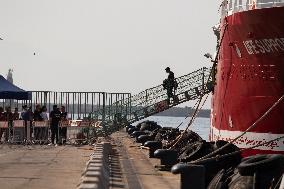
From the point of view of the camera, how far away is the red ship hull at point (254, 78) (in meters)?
18.5

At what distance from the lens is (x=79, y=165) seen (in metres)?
18.5

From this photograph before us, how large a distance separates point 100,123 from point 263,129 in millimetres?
17487

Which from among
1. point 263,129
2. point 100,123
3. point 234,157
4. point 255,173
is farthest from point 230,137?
point 100,123

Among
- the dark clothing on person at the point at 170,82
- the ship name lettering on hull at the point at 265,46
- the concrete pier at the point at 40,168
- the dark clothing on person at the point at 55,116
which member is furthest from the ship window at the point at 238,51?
the dark clothing on person at the point at 170,82

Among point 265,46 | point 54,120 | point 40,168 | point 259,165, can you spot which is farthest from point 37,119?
point 259,165

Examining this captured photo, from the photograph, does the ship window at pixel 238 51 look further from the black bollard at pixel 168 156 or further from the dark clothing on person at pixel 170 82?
the dark clothing on person at pixel 170 82

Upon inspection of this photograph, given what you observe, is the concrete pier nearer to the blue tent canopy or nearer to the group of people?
the group of people

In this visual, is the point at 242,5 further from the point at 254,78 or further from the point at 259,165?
the point at 259,165

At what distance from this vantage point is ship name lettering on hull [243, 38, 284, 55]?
18.5 m

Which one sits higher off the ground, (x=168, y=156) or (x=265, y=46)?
(x=265, y=46)

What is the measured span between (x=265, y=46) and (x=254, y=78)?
112 centimetres

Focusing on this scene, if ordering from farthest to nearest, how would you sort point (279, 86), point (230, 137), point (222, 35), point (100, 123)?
point (100, 123) < point (222, 35) < point (230, 137) < point (279, 86)

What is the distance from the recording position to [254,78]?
1917 centimetres

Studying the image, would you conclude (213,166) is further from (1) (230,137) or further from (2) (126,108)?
(2) (126,108)
